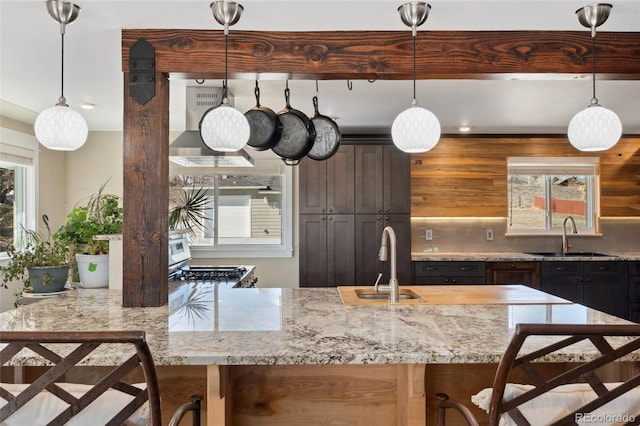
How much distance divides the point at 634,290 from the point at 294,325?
4489mm

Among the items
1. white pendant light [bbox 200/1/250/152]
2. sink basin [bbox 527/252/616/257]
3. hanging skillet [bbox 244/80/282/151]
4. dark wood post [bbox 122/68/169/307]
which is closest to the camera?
white pendant light [bbox 200/1/250/152]

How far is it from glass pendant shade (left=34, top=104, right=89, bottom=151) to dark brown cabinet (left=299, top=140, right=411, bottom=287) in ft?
9.69

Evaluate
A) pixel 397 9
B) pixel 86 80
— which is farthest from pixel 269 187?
pixel 397 9

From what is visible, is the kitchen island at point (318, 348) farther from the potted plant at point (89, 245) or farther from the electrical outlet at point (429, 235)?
the electrical outlet at point (429, 235)

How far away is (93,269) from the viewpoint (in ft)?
8.42

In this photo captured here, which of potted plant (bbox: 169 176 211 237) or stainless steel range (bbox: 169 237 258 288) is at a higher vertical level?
potted plant (bbox: 169 176 211 237)

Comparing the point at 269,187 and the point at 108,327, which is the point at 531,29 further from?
the point at 269,187

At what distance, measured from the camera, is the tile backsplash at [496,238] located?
516 cm

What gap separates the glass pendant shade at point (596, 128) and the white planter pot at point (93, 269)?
247 centimetres

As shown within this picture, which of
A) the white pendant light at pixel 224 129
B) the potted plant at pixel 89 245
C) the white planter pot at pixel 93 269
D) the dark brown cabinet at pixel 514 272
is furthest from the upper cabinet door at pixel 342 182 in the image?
the white pendant light at pixel 224 129

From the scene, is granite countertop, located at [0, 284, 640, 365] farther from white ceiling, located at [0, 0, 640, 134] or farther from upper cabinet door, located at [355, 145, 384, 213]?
upper cabinet door, located at [355, 145, 384, 213]

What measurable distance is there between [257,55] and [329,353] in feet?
4.78

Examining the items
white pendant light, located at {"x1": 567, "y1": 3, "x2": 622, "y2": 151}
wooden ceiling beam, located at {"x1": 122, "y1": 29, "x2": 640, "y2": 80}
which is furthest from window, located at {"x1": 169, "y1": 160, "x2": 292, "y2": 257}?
white pendant light, located at {"x1": 567, "y1": 3, "x2": 622, "y2": 151}

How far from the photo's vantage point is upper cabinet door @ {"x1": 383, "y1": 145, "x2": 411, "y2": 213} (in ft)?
15.3
